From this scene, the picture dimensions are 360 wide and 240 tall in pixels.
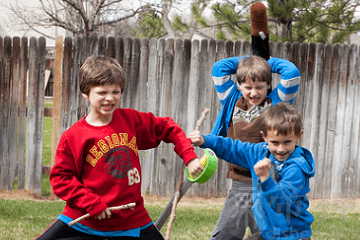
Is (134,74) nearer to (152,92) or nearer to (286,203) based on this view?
(152,92)

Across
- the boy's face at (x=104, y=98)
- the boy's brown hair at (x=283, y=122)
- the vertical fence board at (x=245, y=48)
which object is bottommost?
the boy's brown hair at (x=283, y=122)

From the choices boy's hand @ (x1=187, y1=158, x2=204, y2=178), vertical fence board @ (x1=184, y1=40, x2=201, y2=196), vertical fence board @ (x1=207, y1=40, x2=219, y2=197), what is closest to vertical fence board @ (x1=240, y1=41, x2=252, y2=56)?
vertical fence board @ (x1=207, y1=40, x2=219, y2=197)

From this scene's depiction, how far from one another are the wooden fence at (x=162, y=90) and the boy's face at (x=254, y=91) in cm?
233

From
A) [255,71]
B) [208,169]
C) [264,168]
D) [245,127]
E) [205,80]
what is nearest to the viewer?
[264,168]

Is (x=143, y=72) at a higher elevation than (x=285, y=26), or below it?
below

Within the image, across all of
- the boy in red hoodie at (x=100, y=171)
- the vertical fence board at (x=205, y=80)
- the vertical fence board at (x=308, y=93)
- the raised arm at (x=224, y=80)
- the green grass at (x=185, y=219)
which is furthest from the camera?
the vertical fence board at (x=308, y=93)

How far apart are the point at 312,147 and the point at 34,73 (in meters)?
3.59

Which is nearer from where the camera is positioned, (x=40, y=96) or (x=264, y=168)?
(x=264, y=168)

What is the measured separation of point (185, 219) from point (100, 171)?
234cm

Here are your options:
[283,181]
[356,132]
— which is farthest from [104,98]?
[356,132]

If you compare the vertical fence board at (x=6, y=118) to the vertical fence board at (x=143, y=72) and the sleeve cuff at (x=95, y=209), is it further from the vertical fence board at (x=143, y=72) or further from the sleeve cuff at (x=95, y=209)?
the sleeve cuff at (x=95, y=209)

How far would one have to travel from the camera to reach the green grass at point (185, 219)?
3.68m

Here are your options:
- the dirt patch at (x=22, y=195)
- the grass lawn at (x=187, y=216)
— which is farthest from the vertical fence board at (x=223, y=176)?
the dirt patch at (x=22, y=195)

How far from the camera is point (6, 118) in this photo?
4758 mm
